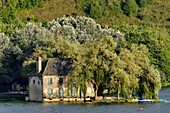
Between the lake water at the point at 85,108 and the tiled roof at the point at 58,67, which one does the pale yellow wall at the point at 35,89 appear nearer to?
the tiled roof at the point at 58,67

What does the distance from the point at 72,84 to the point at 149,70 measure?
10.6 metres

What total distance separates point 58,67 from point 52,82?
7.97 ft

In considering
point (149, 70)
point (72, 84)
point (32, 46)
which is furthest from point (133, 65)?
point (32, 46)

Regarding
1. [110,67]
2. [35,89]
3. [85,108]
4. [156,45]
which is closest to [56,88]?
[35,89]

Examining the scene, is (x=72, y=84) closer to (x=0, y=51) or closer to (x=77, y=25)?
(x=0, y=51)

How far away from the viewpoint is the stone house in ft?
335

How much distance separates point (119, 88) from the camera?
323ft

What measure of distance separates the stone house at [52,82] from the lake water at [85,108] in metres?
4.93

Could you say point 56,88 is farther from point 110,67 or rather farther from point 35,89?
point 110,67

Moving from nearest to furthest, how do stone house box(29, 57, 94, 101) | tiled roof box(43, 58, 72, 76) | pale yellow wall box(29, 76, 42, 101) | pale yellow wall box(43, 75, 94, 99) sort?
pale yellow wall box(43, 75, 94, 99)
stone house box(29, 57, 94, 101)
tiled roof box(43, 58, 72, 76)
pale yellow wall box(29, 76, 42, 101)

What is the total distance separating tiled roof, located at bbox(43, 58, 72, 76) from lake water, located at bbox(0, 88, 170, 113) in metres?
6.55

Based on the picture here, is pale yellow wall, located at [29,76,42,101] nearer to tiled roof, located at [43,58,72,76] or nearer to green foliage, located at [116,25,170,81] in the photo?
tiled roof, located at [43,58,72,76]

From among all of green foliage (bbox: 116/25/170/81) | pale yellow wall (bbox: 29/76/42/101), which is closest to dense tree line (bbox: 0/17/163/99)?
pale yellow wall (bbox: 29/76/42/101)

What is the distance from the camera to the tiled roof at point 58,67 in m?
103
